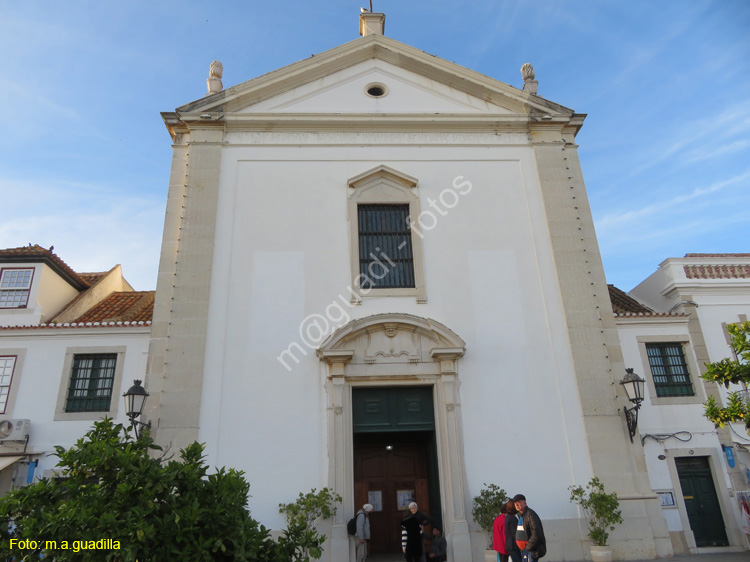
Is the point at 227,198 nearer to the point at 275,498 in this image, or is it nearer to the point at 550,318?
the point at 275,498

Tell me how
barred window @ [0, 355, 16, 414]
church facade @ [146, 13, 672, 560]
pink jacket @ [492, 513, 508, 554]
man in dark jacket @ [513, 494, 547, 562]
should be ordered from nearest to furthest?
man in dark jacket @ [513, 494, 547, 562], pink jacket @ [492, 513, 508, 554], church facade @ [146, 13, 672, 560], barred window @ [0, 355, 16, 414]

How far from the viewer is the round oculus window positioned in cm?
1416

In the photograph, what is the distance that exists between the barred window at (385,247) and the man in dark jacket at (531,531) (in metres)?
5.60

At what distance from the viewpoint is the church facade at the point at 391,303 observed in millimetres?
10844

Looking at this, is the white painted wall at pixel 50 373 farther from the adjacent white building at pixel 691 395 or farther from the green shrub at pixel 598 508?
the adjacent white building at pixel 691 395

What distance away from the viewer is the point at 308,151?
525 inches

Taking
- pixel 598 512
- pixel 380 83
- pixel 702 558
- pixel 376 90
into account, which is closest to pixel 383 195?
pixel 376 90

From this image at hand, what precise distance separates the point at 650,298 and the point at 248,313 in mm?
11317

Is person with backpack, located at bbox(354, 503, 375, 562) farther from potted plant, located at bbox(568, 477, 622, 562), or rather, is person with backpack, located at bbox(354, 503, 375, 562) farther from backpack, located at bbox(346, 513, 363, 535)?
potted plant, located at bbox(568, 477, 622, 562)

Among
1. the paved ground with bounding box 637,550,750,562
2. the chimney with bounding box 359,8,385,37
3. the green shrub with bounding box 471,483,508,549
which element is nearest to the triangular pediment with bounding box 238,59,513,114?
the chimney with bounding box 359,8,385,37

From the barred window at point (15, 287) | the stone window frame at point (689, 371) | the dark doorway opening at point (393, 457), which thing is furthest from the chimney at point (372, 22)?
the barred window at point (15, 287)

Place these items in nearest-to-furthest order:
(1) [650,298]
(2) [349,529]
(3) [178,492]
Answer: (3) [178,492] < (2) [349,529] < (1) [650,298]

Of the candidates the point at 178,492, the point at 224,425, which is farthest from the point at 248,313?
the point at 178,492

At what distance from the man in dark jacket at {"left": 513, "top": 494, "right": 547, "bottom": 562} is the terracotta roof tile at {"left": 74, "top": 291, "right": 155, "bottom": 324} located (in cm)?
1040
